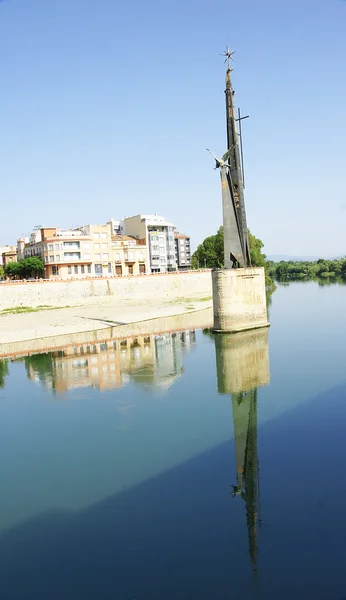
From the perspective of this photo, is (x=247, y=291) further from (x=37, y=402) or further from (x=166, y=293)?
(x=166, y=293)

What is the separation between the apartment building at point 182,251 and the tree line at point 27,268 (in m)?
41.6

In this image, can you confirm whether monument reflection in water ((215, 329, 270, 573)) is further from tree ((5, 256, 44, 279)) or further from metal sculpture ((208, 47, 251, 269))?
tree ((5, 256, 44, 279))

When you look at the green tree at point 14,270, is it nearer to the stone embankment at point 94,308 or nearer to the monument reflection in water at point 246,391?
the stone embankment at point 94,308

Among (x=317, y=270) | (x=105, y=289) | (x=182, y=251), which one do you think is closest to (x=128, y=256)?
(x=105, y=289)

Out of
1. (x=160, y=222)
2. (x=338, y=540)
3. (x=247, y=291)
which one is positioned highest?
(x=160, y=222)

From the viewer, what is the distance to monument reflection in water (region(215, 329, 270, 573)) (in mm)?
9977

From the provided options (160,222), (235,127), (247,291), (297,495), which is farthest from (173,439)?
(160,222)

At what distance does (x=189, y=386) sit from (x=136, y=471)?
758 centimetres

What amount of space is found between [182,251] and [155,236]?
26.2 m

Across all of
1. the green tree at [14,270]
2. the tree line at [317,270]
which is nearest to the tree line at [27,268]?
the green tree at [14,270]

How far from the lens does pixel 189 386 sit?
19.0m

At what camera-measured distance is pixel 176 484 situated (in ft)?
34.9

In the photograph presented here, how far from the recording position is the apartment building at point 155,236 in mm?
75250

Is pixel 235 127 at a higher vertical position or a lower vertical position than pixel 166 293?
higher
